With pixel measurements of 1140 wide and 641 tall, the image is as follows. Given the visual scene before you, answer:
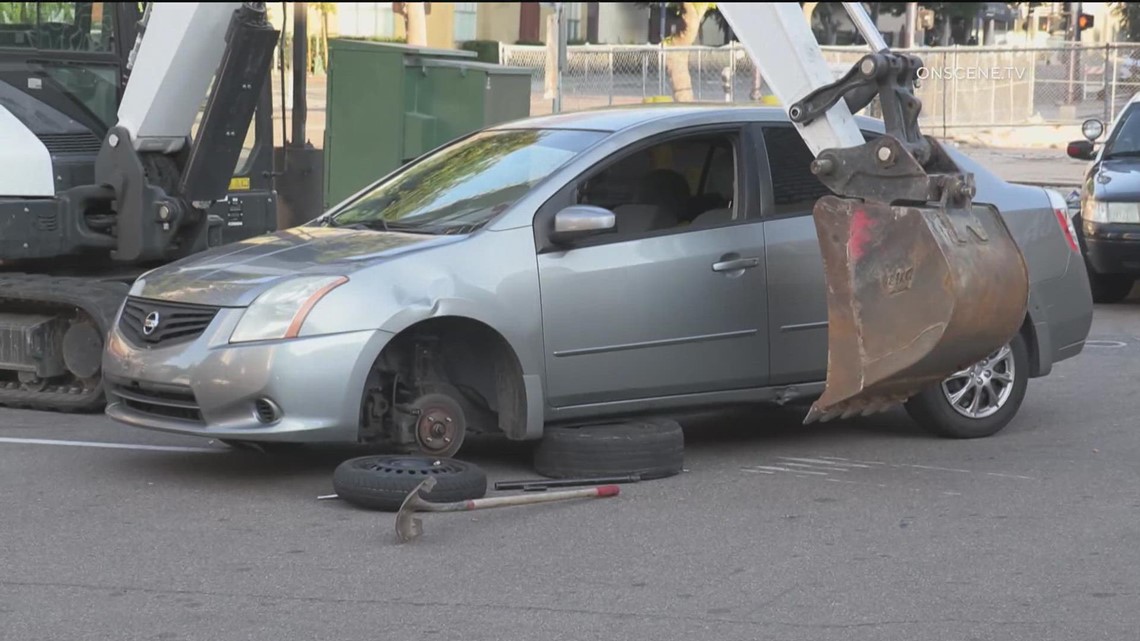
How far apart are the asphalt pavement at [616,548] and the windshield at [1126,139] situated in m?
6.57

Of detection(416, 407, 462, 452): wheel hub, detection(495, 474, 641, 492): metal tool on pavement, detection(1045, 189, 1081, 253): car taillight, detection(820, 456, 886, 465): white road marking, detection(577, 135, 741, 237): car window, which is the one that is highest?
detection(577, 135, 741, 237): car window

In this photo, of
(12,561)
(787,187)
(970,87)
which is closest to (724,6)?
(787,187)

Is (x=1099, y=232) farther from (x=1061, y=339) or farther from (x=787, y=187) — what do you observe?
(x=787, y=187)

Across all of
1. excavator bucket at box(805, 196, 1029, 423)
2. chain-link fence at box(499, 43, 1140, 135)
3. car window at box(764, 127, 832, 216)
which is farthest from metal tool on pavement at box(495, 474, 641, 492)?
chain-link fence at box(499, 43, 1140, 135)

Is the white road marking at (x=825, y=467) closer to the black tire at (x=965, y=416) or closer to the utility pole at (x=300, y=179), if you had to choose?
the black tire at (x=965, y=416)

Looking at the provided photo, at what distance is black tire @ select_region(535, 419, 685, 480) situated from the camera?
7668mm

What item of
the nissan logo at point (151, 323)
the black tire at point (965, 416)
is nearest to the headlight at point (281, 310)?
the nissan logo at point (151, 323)

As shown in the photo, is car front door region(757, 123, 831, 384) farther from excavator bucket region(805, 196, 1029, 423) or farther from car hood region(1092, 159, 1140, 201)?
car hood region(1092, 159, 1140, 201)

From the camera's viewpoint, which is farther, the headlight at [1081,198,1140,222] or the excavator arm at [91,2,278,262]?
the headlight at [1081,198,1140,222]

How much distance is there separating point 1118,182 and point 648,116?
7054 millimetres

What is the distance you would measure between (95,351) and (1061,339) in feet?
17.9

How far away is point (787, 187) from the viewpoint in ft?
27.8

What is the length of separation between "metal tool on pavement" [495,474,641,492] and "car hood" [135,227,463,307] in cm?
112

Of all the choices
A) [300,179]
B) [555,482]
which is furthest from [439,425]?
[300,179]
